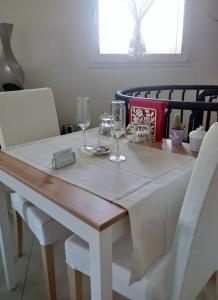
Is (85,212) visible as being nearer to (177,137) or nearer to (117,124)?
(117,124)

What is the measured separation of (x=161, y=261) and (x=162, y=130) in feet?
2.35

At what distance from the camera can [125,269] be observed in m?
0.94

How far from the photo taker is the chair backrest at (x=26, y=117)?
61.5 inches

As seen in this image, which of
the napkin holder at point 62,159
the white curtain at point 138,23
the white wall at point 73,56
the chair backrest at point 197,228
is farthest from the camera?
the white curtain at point 138,23

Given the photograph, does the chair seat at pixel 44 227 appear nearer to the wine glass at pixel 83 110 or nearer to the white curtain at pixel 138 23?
the wine glass at pixel 83 110

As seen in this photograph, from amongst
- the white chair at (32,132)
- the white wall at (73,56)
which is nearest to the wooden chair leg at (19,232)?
the white chair at (32,132)

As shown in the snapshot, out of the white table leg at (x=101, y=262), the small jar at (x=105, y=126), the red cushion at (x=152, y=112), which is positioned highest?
the red cushion at (x=152, y=112)

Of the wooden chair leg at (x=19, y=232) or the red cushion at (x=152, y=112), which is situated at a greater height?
the red cushion at (x=152, y=112)

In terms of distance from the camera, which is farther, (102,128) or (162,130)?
(102,128)

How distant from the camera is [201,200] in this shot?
734mm

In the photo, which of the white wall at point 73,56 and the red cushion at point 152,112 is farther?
the white wall at point 73,56

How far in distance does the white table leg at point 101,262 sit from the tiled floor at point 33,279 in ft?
2.08

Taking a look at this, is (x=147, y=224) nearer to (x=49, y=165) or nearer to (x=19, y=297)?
(x=49, y=165)

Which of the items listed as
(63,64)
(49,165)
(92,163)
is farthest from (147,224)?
(63,64)
